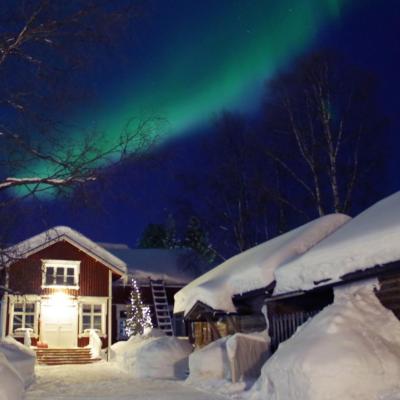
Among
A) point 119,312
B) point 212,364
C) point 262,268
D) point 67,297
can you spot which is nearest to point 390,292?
point 262,268

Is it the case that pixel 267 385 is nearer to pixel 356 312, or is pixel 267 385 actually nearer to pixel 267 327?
pixel 356 312

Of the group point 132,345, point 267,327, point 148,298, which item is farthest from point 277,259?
point 148,298

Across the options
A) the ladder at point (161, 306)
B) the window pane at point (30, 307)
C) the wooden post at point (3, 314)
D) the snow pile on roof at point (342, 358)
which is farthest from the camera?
the ladder at point (161, 306)

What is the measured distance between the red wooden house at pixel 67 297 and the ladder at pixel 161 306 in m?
0.07

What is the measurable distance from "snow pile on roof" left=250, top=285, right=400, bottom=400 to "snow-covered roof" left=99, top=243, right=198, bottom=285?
2302cm

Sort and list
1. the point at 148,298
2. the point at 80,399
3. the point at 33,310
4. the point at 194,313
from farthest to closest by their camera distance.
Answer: the point at 148,298 < the point at 33,310 < the point at 194,313 < the point at 80,399

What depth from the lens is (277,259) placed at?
1302 cm

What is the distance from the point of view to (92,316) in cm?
2812

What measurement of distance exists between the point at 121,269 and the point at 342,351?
869 inches

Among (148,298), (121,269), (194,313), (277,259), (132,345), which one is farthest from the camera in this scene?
(148,298)

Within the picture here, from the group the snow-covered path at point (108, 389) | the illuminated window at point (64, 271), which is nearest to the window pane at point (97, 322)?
the illuminated window at point (64, 271)

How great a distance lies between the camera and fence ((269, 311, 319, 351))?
12.0m

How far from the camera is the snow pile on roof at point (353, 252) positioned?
27.9ft

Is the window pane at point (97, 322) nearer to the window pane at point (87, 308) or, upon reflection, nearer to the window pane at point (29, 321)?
the window pane at point (87, 308)
